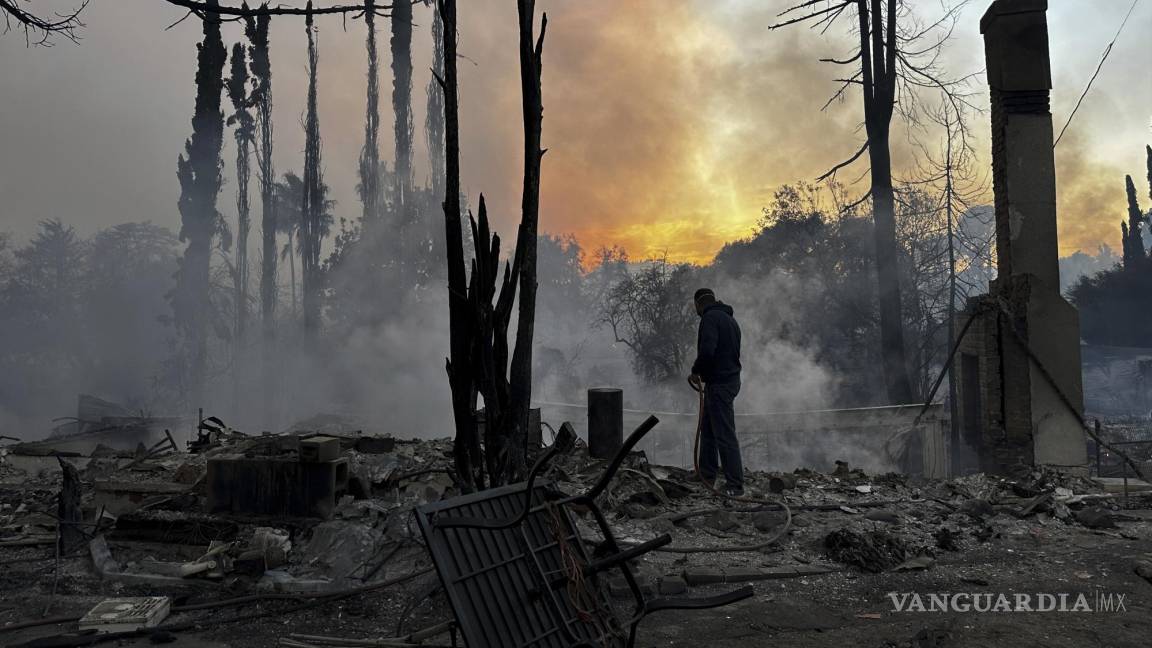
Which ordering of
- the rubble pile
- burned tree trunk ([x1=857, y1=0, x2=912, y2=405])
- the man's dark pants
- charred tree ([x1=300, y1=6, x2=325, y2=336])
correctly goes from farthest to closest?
charred tree ([x1=300, y1=6, x2=325, y2=336]) → burned tree trunk ([x1=857, y1=0, x2=912, y2=405]) → the man's dark pants → the rubble pile

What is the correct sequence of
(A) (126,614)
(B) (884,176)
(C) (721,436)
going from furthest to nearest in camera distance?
(B) (884,176)
(C) (721,436)
(A) (126,614)

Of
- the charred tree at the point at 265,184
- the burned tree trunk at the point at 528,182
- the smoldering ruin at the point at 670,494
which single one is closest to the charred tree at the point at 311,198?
the charred tree at the point at 265,184

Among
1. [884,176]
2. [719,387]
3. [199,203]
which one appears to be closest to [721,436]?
[719,387]

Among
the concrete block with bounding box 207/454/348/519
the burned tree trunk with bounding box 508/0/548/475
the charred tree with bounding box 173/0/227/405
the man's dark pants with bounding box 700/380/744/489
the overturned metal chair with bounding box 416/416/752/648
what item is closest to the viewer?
the overturned metal chair with bounding box 416/416/752/648

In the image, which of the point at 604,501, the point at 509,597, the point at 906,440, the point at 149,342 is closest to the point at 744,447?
the point at 906,440

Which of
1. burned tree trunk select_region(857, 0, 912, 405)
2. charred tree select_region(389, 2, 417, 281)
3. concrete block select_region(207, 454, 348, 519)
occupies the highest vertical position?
charred tree select_region(389, 2, 417, 281)

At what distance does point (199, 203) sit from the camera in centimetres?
3083

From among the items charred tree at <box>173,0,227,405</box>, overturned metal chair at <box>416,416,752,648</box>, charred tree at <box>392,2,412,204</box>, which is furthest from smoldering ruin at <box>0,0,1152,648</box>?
charred tree at <box>392,2,412,204</box>

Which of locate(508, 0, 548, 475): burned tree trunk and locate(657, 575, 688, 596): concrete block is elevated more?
locate(508, 0, 548, 475): burned tree trunk

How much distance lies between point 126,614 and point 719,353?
5.51 meters

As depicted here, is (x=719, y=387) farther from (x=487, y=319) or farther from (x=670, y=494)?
(x=487, y=319)

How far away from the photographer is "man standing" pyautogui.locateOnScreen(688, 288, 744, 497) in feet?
22.4

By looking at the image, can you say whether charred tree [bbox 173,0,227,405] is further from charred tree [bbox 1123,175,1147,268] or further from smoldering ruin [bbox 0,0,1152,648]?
charred tree [bbox 1123,175,1147,268]

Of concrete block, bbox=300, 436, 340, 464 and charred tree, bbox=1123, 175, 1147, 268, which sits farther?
charred tree, bbox=1123, 175, 1147, 268
